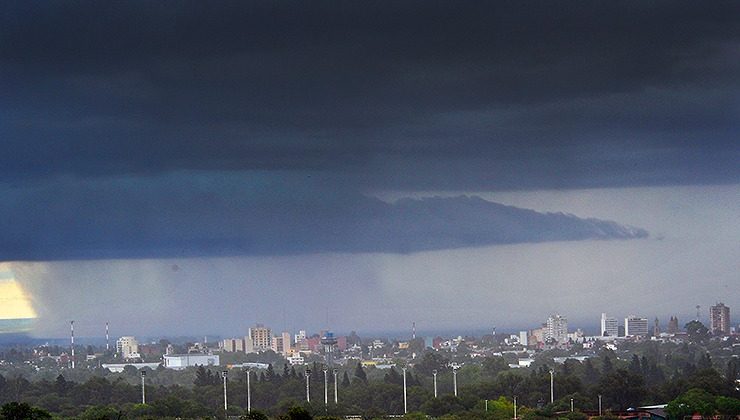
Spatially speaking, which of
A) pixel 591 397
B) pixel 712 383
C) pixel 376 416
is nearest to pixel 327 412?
pixel 376 416

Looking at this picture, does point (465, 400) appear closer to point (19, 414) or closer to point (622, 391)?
point (622, 391)

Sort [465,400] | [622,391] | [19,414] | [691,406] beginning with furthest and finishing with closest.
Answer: [622,391] → [465,400] → [691,406] → [19,414]

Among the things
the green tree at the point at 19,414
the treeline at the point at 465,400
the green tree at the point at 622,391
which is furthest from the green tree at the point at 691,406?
the green tree at the point at 19,414

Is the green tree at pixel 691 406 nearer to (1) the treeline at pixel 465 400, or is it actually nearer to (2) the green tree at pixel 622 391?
(1) the treeline at pixel 465 400

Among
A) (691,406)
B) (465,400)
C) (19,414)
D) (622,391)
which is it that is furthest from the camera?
(622,391)

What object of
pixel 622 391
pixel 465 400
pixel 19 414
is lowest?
pixel 465 400

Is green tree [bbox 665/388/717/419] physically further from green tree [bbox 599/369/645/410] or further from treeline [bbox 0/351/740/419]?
green tree [bbox 599/369/645/410]

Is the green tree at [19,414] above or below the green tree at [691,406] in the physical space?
above

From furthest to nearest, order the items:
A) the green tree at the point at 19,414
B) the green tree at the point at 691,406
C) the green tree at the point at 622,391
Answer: the green tree at the point at 622,391 → the green tree at the point at 691,406 → the green tree at the point at 19,414

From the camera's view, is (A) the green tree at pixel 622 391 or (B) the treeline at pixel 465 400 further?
(A) the green tree at pixel 622 391

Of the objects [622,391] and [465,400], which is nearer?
[465,400]

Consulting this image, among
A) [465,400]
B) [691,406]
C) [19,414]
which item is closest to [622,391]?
[465,400]

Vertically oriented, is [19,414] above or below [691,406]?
above
